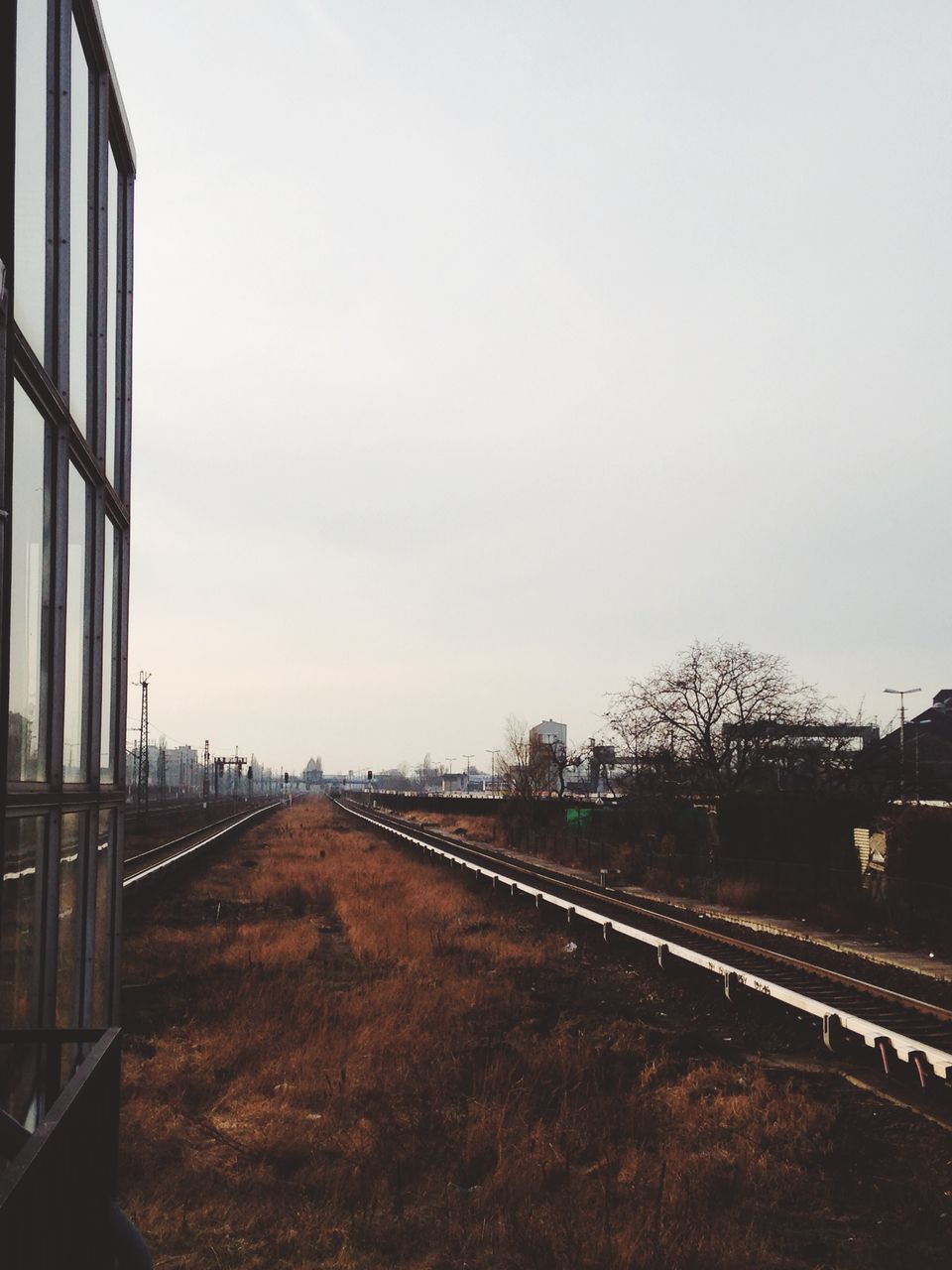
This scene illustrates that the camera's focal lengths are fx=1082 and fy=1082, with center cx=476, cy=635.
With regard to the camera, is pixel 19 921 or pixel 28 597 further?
pixel 19 921

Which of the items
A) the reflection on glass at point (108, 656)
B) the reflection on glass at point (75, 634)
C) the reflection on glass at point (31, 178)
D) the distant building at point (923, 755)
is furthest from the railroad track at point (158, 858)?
the distant building at point (923, 755)

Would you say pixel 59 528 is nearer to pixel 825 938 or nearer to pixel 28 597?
pixel 28 597

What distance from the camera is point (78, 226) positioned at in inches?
282

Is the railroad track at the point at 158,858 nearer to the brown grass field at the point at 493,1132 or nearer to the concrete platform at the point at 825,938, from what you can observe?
the brown grass field at the point at 493,1132

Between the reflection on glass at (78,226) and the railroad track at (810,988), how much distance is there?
9866mm

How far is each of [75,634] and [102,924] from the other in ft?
8.80

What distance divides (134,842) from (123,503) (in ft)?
141

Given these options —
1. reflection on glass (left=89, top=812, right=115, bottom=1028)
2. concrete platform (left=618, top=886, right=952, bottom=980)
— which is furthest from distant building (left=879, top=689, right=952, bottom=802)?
reflection on glass (left=89, top=812, right=115, bottom=1028)

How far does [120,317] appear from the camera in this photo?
930 centimetres

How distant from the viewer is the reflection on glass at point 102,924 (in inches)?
323

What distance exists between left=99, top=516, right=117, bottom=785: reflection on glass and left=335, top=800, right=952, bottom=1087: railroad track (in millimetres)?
8363

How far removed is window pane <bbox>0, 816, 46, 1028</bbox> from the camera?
223 inches

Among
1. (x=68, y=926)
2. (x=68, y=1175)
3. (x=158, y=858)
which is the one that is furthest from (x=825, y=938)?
(x=158, y=858)

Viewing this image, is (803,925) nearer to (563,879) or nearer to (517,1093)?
(563,879)
